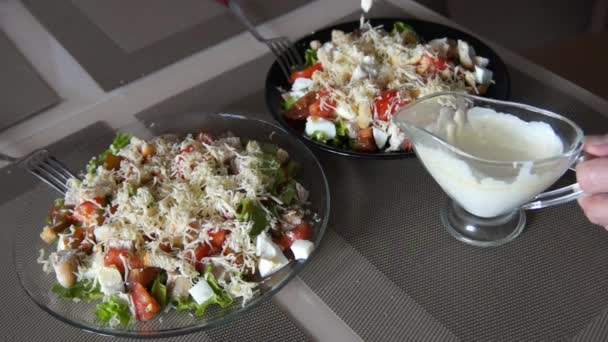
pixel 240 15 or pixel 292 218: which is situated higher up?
pixel 240 15

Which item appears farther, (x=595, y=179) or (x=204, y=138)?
(x=204, y=138)

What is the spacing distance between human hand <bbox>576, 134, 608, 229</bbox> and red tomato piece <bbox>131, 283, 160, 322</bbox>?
25.8 inches

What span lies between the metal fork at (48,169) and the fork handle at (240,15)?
594 millimetres

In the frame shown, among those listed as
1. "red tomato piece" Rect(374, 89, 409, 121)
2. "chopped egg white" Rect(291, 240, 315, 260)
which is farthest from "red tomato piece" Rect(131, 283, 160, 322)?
"red tomato piece" Rect(374, 89, 409, 121)

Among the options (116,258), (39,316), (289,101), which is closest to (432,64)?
(289,101)

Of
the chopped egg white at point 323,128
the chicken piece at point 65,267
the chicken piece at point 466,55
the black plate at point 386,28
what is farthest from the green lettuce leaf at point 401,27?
the chicken piece at point 65,267

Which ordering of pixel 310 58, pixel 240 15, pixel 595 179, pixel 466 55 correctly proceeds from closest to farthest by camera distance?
pixel 595 179
pixel 466 55
pixel 310 58
pixel 240 15

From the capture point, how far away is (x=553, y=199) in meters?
0.92

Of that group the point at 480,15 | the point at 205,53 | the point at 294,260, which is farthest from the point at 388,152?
the point at 480,15

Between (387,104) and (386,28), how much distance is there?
0.35 metres

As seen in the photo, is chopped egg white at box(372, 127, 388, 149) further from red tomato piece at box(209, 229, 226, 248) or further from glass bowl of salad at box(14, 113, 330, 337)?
red tomato piece at box(209, 229, 226, 248)

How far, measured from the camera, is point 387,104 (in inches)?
44.1

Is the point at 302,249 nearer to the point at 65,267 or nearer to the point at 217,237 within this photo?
the point at 217,237

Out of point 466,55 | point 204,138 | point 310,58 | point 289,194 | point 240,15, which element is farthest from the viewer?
point 240,15
